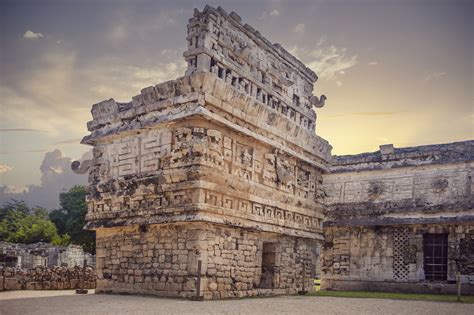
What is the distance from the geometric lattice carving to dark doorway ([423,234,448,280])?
638mm

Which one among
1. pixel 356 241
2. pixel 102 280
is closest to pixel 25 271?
pixel 102 280

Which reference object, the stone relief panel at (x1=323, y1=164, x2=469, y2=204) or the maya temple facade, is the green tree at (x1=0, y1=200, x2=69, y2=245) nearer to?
the stone relief panel at (x1=323, y1=164, x2=469, y2=204)

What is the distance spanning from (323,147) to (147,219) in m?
7.40

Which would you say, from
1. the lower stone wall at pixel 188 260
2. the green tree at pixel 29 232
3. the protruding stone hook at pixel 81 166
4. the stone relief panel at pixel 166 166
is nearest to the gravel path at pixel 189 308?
the lower stone wall at pixel 188 260

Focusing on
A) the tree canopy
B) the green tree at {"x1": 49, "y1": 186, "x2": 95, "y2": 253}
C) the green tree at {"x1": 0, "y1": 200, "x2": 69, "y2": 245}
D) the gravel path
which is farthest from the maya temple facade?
the green tree at {"x1": 0, "y1": 200, "x2": 69, "y2": 245}

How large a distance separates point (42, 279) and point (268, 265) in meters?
6.70

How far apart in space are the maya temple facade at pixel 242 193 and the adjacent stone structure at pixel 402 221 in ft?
0.14

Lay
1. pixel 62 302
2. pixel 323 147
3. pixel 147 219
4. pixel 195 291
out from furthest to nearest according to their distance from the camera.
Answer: pixel 323 147, pixel 147 219, pixel 195 291, pixel 62 302

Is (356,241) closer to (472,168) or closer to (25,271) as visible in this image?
(472,168)

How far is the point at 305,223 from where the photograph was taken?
1542 cm

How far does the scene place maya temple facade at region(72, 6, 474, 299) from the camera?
11109 millimetres

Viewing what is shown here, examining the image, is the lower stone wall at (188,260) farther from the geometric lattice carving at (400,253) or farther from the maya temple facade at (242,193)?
the geometric lattice carving at (400,253)

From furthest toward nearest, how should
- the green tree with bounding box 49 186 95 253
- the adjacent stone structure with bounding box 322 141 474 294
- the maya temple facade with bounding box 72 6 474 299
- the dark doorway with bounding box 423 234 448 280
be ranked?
1. the green tree with bounding box 49 186 95 253
2. the dark doorway with bounding box 423 234 448 280
3. the adjacent stone structure with bounding box 322 141 474 294
4. the maya temple facade with bounding box 72 6 474 299

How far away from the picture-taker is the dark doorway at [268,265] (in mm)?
13430
